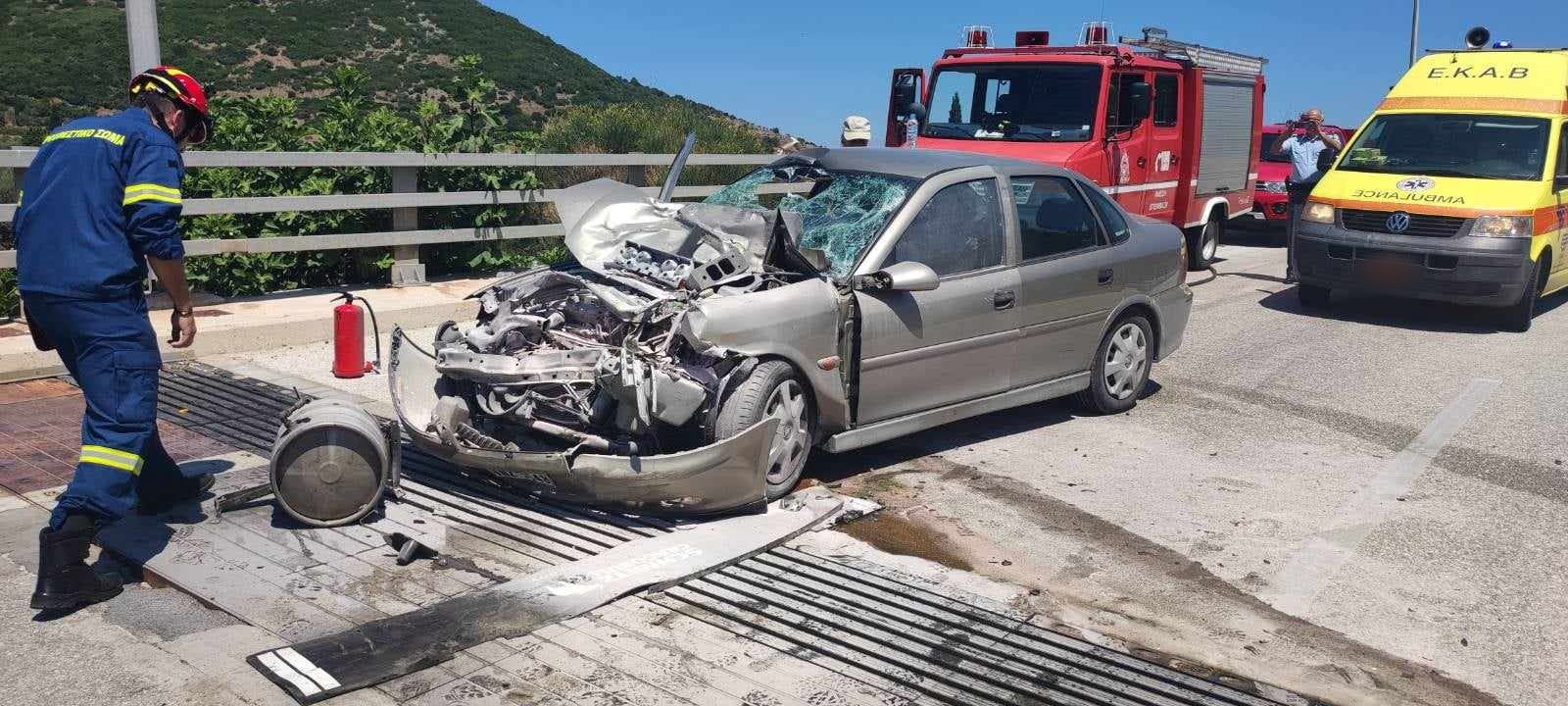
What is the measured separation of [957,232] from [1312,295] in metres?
7.06

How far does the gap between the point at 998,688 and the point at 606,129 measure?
1372 centimetres

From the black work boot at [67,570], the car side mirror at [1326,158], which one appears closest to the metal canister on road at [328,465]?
the black work boot at [67,570]

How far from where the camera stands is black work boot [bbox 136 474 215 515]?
5.49 m

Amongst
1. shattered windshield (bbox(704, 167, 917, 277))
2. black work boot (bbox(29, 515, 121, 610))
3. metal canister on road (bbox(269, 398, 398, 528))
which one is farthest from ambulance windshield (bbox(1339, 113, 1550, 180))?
black work boot (bbox(29, 515, 121, 610))

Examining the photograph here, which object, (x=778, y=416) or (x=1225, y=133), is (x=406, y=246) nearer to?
(x=778, y=416)

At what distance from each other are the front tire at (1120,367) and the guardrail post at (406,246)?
20.0ft

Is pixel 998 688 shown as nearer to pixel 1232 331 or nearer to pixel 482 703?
pixel 482 703

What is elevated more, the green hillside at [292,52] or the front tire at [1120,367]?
the green hillside at [292,52]

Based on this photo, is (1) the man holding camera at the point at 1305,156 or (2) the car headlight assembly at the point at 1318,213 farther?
(1) the man holding camera at the point at 1305,156

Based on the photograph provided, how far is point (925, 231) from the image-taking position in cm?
677

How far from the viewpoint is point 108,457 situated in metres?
4.70

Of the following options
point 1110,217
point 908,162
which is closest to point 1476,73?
point 1110,217

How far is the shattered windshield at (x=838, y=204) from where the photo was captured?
666 cm

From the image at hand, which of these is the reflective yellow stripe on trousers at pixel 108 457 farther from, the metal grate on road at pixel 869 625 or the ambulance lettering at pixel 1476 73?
the ambulance lettering at pixel 1476 73
